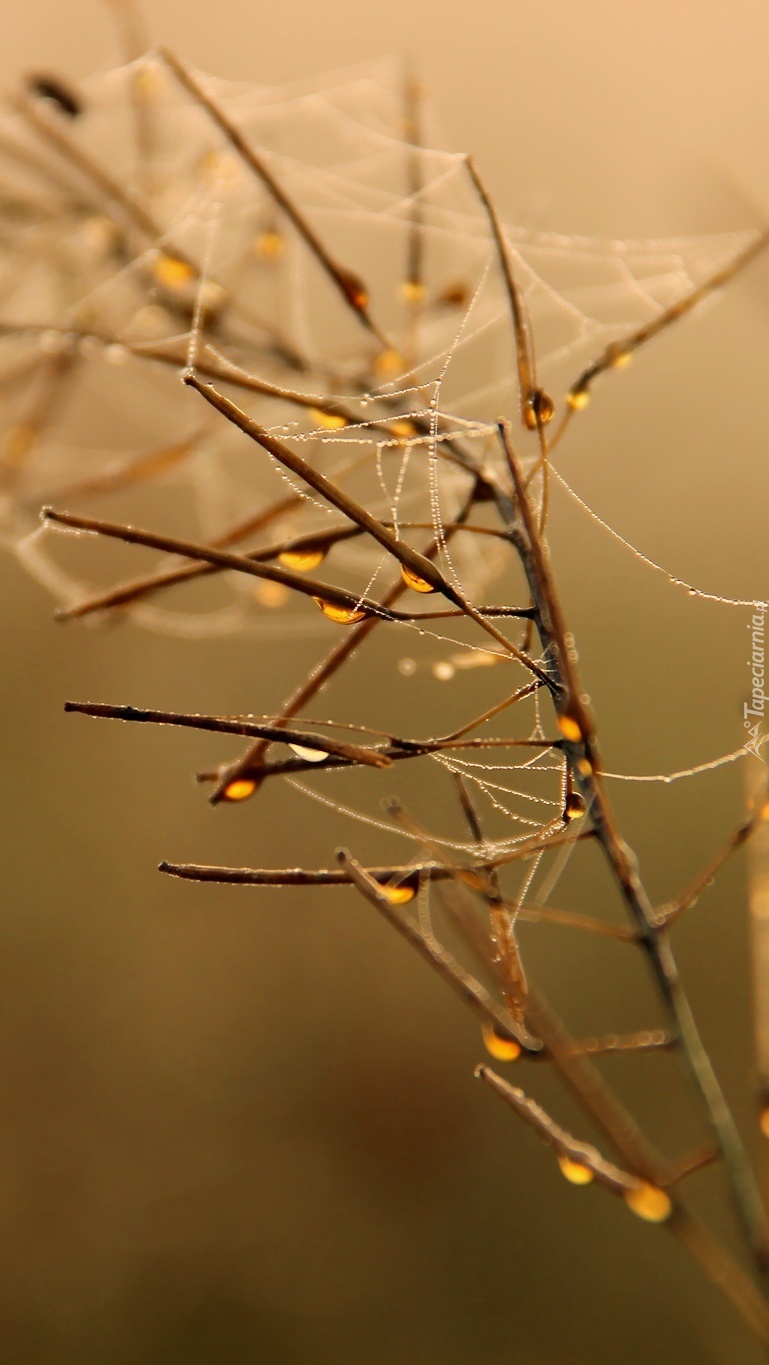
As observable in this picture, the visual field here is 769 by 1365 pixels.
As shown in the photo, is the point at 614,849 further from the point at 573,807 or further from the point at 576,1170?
the point at 576,1170

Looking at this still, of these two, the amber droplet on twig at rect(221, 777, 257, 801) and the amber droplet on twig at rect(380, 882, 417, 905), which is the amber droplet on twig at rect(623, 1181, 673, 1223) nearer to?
the amber droplet on twig at rect(380, 882, 417, 905)

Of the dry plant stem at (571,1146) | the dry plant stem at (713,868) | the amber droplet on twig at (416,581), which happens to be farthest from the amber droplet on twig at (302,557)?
the dry plant stem at (713,868)

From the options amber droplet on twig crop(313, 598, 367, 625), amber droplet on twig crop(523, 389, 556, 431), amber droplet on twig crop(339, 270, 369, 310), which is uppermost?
amber droplet on twig crop(339, 270, 369, 310)

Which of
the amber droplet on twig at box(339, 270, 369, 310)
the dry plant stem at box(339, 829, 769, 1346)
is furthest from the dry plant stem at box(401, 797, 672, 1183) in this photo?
the amber droplet on twig at box(339, 270, 369, 310)

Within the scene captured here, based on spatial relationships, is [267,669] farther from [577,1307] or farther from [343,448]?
[577,1307]

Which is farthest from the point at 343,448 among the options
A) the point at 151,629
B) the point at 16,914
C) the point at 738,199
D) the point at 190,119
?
the point at 16,914

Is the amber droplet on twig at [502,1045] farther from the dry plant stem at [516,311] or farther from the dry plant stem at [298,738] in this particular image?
the dry plant stem at [516,311]
